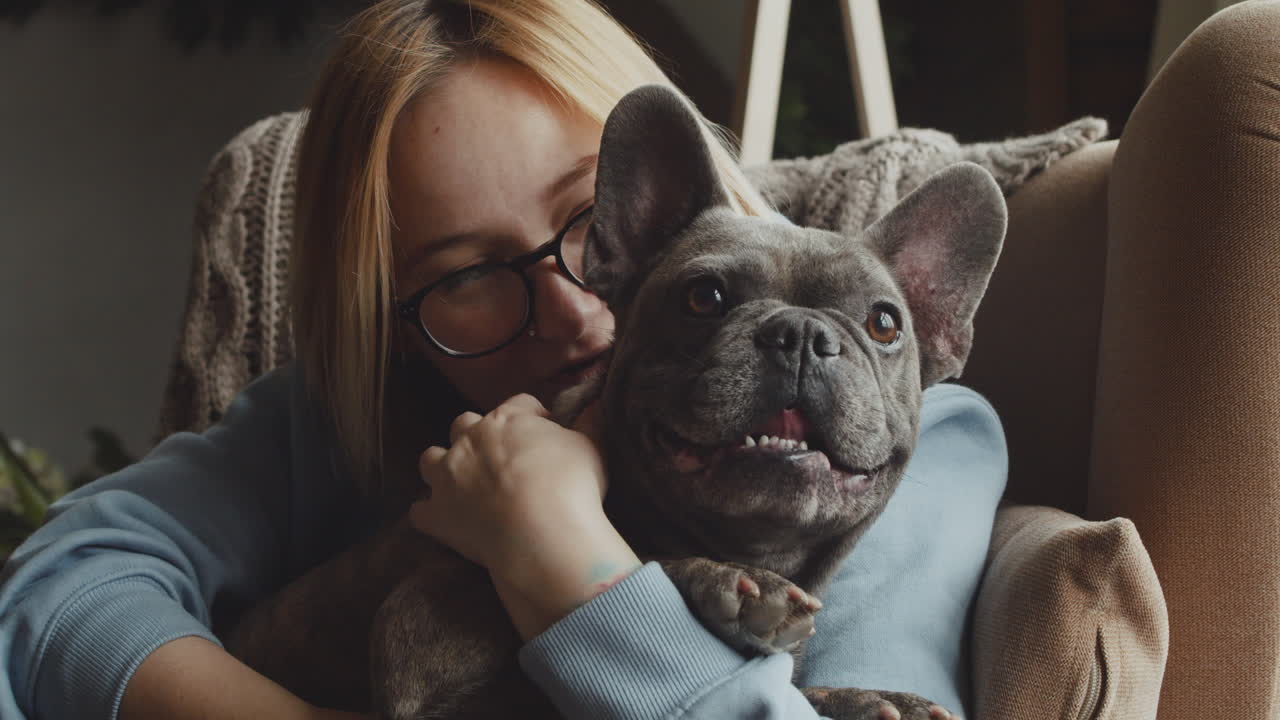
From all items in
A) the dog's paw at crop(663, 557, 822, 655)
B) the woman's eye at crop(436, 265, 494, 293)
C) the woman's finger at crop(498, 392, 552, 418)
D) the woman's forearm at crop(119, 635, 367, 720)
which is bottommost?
the woman's forearm at crop(119, 635, 367, 720)

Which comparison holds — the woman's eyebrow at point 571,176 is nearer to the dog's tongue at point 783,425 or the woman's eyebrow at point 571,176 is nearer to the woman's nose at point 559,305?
the woman's nose at point 559,305

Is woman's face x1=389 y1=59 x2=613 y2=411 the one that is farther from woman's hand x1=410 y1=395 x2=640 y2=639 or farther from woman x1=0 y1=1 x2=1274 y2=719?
woman's hand x1=410 y1=395 x2=640 y2=639

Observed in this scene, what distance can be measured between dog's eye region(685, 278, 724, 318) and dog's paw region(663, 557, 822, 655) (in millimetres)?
230

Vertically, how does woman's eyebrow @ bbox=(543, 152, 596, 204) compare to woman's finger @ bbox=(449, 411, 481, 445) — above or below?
above

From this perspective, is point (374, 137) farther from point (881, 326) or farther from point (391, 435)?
point (881, 326)

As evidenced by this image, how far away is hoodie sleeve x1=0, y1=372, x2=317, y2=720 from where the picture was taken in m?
1.13

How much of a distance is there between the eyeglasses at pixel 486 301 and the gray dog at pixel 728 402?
0.72 feet

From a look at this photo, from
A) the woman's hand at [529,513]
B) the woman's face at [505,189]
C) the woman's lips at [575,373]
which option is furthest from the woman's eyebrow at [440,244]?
the woman's hand at [529,513]

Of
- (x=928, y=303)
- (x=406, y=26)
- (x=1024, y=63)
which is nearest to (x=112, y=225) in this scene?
(x=406, y=26)

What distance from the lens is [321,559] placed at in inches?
61.7

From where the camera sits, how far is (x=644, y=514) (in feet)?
3.24

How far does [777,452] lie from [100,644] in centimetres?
84

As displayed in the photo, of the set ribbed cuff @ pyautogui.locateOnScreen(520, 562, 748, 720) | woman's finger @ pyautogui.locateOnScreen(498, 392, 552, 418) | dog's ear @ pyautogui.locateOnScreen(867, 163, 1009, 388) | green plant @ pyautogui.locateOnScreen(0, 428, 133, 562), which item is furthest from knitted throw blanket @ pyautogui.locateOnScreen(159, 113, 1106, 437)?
ribbed cuff @ pyautogui.locateOnScreen(520, 562, 748, 720)

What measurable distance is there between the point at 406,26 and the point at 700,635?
104 centimetres
